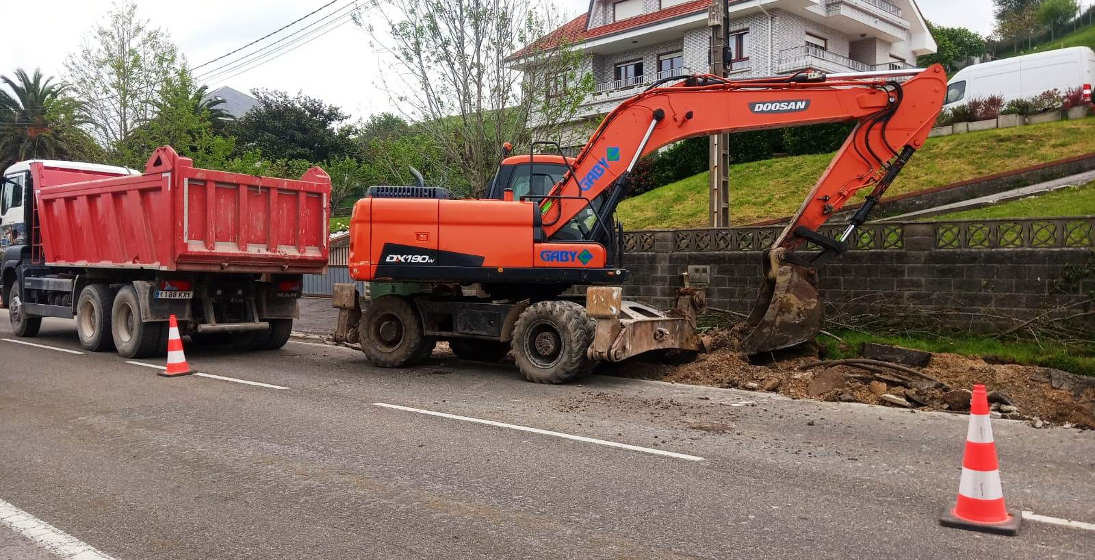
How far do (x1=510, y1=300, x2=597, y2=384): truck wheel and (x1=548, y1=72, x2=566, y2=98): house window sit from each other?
6.52 meters

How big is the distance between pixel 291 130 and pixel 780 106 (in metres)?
37.6

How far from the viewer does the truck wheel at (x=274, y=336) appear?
13.1 meters

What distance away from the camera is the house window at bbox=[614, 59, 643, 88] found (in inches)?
1280

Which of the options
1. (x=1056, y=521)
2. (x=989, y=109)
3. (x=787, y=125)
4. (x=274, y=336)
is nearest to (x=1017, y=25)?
(x=989, y=109)

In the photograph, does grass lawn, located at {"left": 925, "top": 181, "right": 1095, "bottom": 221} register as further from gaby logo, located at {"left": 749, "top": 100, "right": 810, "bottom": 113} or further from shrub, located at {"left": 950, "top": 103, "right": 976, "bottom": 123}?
shrub, located at {"left": 950, "top": 103, "right": 976, "bottom": 123}

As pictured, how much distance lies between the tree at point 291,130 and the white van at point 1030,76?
97.9ft

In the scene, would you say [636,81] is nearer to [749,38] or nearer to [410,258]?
[749,38]

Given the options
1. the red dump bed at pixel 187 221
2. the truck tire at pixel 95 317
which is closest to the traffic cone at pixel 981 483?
the red dump bed at pixel 187 221

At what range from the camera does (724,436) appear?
6781 millimetres

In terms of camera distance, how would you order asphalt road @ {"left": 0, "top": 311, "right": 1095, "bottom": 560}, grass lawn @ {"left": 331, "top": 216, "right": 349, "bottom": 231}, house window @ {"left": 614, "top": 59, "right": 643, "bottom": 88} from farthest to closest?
house window @ {"left": 614, "top": 59, "right": 643, "bottom": 88} < grass lawn @ {"left": 331, "top": 216, "right": 349, "bottom": 231} < asphalt road @ {"left": 0, "top": 311, "right": 1095, "bottom": 560}

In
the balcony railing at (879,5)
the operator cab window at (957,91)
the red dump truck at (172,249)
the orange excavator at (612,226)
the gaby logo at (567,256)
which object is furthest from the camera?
the balcony railing at (879,5)

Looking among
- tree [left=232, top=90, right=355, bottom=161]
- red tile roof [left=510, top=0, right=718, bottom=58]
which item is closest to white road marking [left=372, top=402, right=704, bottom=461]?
red tile roof [left=510, top=0, right=718, bottom=58]

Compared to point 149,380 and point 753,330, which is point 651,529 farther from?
point 149,380

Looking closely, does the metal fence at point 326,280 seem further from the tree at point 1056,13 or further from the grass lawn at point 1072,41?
the tree at point 1056,13
